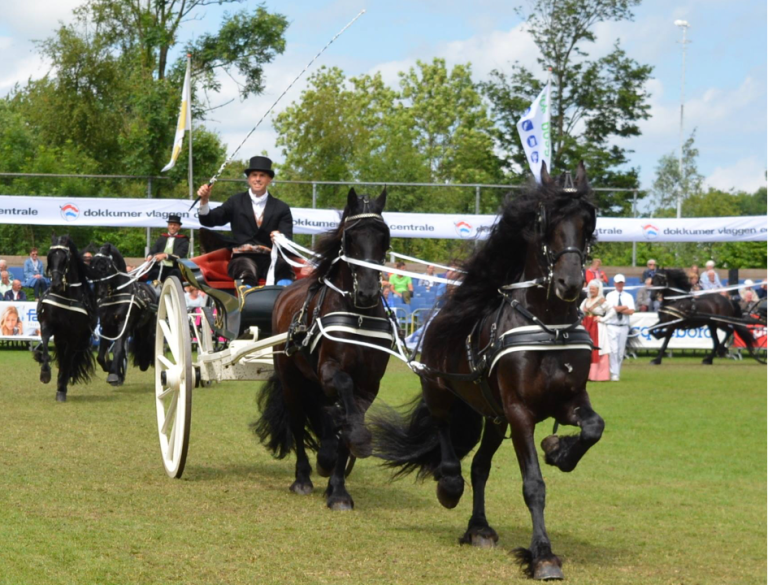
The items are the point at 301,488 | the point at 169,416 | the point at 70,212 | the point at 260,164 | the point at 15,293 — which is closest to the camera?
the point at 301,488

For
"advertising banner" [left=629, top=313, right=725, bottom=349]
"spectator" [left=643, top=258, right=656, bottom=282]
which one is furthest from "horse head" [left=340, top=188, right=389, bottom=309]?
"spectator" [left=643, top=258, right=656, bottom=282]

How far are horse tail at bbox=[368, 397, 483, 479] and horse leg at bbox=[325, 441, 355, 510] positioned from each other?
0.39 meters

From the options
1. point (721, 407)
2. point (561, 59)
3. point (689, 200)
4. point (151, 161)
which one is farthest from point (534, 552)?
point (689, 200)

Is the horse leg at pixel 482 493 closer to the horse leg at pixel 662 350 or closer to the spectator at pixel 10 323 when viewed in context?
the horse leg at pixel 662 350

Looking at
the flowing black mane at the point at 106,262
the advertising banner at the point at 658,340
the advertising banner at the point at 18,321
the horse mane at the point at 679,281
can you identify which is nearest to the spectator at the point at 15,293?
the advertising banner at the point at 18,321

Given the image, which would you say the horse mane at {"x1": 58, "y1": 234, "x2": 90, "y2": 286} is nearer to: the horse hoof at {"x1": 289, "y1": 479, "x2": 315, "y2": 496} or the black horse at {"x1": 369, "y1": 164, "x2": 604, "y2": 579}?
the horse hoof at {"x1": 289, "y1": 479, "x2": 315, "y2": 496}

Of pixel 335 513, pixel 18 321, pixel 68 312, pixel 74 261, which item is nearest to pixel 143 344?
pixel 68 312

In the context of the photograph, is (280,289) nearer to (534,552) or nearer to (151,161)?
(534,552)

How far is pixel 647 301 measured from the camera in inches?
939

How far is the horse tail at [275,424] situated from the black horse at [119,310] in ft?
21.4

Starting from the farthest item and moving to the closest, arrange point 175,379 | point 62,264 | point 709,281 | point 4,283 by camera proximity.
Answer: point 709,281, point 4,283, point 62,264, point 175,379

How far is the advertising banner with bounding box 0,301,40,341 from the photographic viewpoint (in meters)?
22.4

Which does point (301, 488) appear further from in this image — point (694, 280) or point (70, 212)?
point (694, 280)

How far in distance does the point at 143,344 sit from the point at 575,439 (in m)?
12.1
